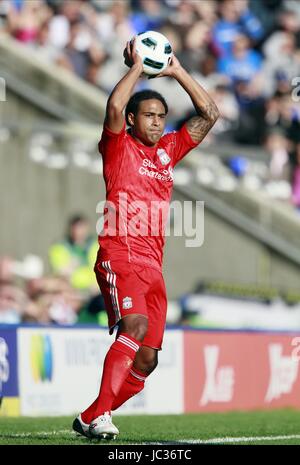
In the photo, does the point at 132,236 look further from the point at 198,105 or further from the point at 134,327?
the point at 198,105

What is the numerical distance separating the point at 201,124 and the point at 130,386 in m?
2.14

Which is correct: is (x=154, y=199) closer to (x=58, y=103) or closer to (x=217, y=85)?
(x=58, y=103)

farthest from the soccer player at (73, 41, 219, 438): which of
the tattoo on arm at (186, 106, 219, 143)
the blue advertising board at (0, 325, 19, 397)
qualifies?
the blue advertising board at (0, 325, 19, 397)

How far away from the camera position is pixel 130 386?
9.51 m

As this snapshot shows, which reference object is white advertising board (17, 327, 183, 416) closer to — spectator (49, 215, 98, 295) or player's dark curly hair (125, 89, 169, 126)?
spectator (49, 215, 98, 295)

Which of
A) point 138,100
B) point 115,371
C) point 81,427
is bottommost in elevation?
point 81,427

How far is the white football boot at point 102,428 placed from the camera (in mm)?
8711

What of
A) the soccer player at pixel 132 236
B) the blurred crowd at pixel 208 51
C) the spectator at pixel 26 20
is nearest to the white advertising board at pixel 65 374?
the soccer player at pixel 132 236

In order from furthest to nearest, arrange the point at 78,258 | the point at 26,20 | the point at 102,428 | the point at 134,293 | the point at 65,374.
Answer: the point at 26,20, the point at 78,258, the point at 65,374, the point at 134,293, the point at 102,428

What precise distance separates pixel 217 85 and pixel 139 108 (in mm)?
11777

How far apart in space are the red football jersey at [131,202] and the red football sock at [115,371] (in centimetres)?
64

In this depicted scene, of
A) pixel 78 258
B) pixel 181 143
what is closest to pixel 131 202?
pixel 181 143

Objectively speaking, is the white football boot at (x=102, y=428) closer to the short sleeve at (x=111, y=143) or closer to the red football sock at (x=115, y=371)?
the red football sock at (x=115, y=371)

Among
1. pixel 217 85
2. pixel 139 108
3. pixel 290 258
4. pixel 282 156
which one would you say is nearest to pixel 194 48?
pixel 217 85
